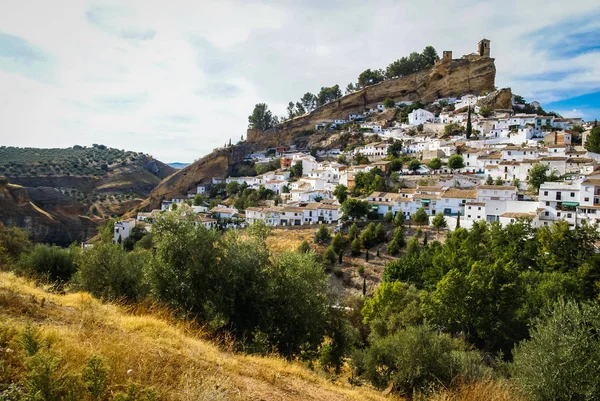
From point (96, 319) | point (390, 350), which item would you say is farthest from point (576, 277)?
point (96, 319)

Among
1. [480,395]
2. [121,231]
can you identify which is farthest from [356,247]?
[121,231]

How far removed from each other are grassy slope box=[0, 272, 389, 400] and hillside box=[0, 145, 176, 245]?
49773 mm

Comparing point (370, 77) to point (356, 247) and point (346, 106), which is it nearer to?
point (346, 106)

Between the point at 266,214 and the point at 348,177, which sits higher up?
the point at 348,177

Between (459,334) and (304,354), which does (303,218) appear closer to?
(459,334)

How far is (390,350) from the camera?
11523 millimetres

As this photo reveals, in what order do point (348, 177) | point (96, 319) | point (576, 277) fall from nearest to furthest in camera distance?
1. point (96, 319)
2. point (576, 277)
3. point (348, 177)

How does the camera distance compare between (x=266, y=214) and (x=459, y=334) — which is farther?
(x=266, y=214)

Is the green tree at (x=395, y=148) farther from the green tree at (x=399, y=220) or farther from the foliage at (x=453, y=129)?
the green tree at (x=399, y=220)

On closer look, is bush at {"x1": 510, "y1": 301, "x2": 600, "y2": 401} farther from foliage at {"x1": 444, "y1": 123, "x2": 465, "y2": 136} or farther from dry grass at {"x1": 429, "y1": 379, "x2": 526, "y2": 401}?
foliage at {"x1": 444, "y1": 123, "x2": 465, "y2": 136}

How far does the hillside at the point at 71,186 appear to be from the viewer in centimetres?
4742

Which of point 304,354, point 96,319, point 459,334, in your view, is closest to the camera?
point 96,319

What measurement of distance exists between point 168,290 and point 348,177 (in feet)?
125

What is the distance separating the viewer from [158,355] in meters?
4.78
